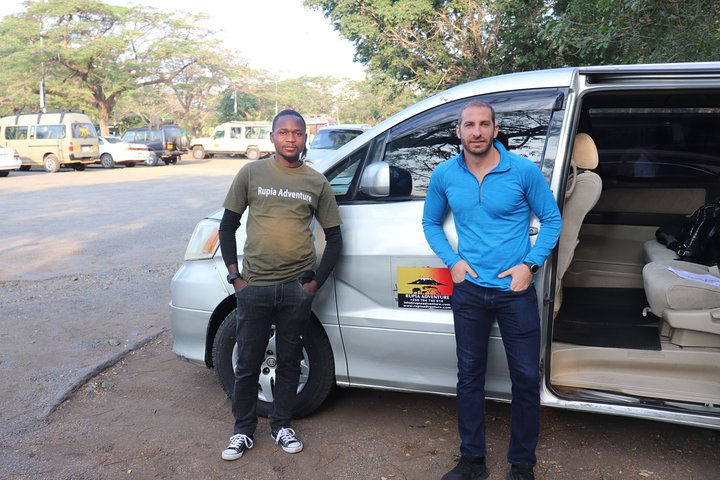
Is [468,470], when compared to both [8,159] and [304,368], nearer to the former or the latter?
[304,368]

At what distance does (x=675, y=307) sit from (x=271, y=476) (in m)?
2.35

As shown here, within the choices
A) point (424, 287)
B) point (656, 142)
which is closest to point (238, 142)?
point (656, 142)

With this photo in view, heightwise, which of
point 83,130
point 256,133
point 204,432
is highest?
point 256,133

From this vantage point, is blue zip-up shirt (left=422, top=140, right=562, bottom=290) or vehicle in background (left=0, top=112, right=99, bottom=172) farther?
vehicle in background (left=0, top=112, right=99, bottom=172)

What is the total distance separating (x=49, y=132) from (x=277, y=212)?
84.0ft

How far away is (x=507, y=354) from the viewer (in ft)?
9.66

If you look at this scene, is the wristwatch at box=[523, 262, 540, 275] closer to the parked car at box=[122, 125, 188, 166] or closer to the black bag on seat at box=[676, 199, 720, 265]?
the black bag on seat at box=[676, 199, 720, 265]

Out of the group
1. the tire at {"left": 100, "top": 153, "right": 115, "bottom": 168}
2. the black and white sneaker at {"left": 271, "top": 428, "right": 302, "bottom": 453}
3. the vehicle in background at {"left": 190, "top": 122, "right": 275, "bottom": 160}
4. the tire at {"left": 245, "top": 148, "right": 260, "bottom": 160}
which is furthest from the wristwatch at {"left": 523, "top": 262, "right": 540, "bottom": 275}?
the tire at {"left": 245, "top": 148, "right": 260, "bottom": 160}

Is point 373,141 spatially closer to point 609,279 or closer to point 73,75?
point 609,279

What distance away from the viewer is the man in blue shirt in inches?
111

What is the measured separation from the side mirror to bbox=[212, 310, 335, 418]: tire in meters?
0.83

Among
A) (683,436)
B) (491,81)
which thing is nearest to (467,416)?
(683,436)

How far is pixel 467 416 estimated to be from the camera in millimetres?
3025

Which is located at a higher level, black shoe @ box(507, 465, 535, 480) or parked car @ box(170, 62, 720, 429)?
parked car @ box(170, 62, 720, 429)
